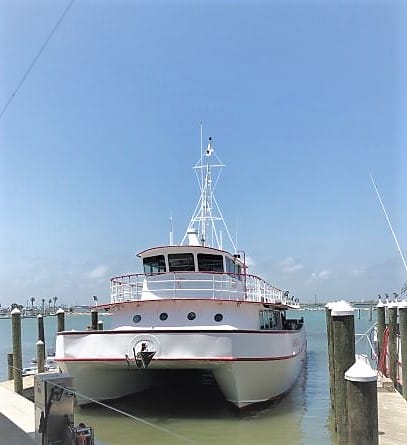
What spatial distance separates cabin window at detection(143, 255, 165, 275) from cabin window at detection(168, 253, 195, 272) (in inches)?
9.4

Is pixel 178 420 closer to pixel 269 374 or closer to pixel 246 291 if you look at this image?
pixel 269 374

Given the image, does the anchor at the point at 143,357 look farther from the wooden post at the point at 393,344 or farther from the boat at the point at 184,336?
the wooden post at the point at 393,344

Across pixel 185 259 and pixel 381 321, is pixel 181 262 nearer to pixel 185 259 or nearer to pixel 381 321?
pixel 185 259

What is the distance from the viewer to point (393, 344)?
1513cm

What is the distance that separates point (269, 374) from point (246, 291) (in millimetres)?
2758

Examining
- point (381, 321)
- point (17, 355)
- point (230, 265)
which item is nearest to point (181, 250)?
point (230, 265)

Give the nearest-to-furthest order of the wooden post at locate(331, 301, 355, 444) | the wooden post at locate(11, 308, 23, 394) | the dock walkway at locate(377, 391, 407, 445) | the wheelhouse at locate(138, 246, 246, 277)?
the wooden post at locate(331, 301, 355, 444), the dock walkway at locate(377, 391, 407, 445), the wooden post at locate(11, 308, 23, 394), the wheelhouse at locate(138, 246, 246, 277)

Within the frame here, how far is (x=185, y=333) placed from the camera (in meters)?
11.9

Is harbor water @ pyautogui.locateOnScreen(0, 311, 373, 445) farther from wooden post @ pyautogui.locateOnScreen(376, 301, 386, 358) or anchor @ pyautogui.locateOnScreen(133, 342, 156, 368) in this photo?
wooden post @ pyautogui.locateOnScreen(376, 301, 386, 358)

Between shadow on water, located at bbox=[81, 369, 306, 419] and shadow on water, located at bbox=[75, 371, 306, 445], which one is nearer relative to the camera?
shadow on water, located at bbox=[75, 371, 306, 445]

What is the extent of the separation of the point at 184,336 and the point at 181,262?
2.97 metres

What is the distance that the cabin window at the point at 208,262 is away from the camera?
14.5 metres

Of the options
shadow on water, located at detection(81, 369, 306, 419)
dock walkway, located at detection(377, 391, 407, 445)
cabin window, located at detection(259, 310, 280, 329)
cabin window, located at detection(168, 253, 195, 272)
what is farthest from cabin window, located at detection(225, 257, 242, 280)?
dock walkway, located at detection(377, 391, 407, 445)

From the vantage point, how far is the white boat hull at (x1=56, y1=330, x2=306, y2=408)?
1193 cm
